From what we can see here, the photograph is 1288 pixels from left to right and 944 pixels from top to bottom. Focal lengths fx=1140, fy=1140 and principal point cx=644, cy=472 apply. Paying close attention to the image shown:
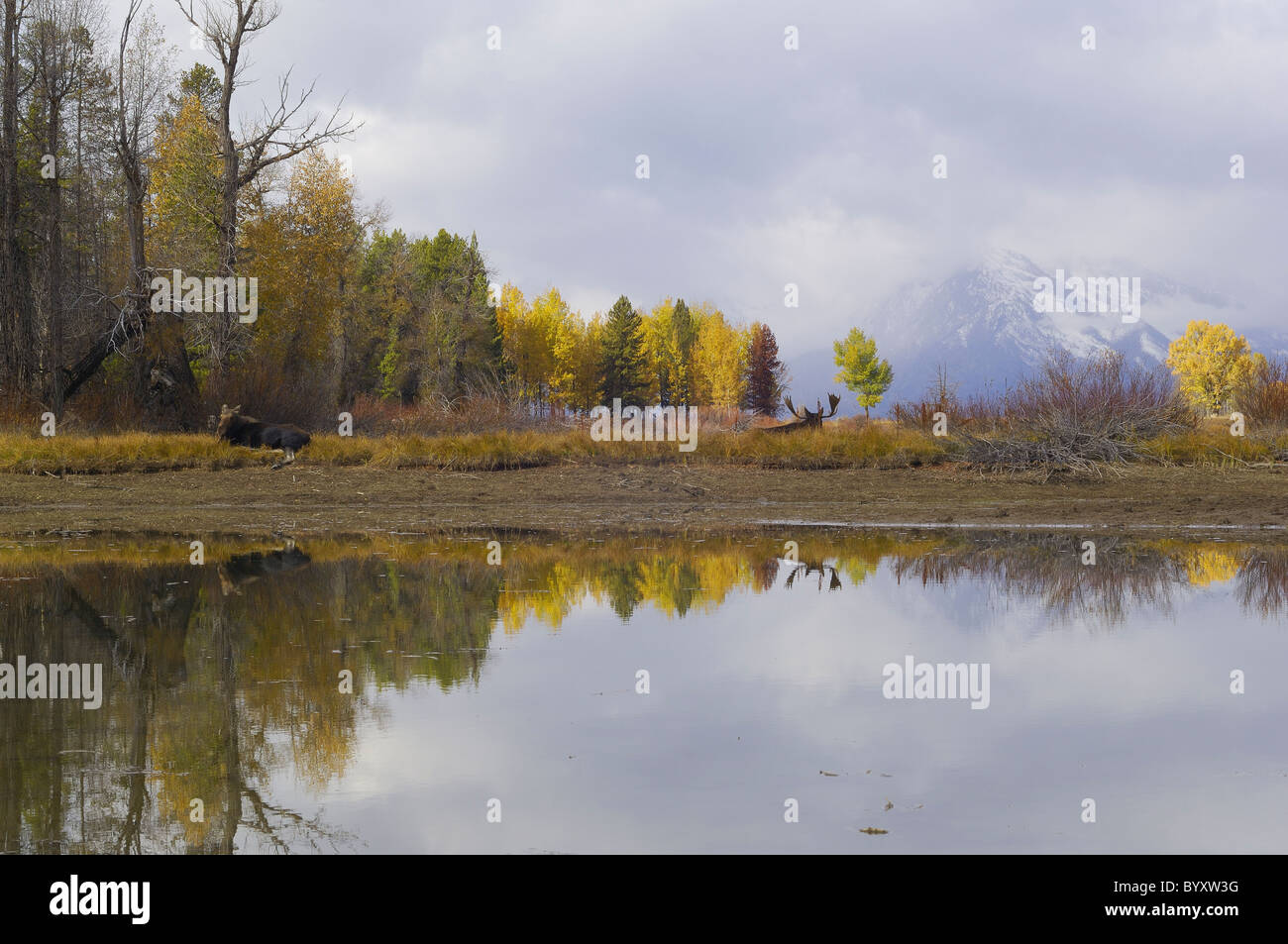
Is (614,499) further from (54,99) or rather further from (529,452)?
(54,99)

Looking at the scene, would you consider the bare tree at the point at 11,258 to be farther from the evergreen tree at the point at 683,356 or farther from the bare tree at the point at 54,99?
the evergreen tree at the point at 683,356

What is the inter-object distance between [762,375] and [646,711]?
101 metres

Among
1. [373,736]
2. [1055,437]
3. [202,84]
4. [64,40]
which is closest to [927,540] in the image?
[1055,437]

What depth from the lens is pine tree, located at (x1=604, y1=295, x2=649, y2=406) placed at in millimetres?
88750

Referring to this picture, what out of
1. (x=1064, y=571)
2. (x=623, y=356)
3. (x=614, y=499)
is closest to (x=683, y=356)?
(x=623, y=356)

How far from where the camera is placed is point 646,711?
6.00 metres

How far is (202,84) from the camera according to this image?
47875 mm

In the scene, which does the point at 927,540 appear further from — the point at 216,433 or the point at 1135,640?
the point at 216,433

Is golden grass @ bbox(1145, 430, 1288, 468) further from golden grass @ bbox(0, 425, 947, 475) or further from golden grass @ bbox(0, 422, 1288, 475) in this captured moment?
golden grass @ bbox(0, 425, 947, 475)

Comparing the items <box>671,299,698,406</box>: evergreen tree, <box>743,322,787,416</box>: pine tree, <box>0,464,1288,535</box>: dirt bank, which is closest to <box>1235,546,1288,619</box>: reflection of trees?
<box>0,464,1288,535</box>: dirt bank

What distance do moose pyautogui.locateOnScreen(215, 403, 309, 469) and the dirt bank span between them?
126 cm

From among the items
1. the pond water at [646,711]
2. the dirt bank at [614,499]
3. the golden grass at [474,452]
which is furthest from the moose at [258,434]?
the pond water at [646,711]
